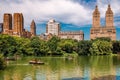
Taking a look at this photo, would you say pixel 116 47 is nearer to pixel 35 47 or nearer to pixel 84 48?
pixel 84 48

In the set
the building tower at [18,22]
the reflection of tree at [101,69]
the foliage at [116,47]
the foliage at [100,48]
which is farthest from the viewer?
the building tower at [18,22]

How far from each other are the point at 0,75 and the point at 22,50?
53019 mm

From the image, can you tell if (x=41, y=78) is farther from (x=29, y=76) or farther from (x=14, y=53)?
(x=14, y=53)

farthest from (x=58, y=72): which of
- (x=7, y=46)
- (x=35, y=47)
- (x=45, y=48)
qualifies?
(x=45, y=48)

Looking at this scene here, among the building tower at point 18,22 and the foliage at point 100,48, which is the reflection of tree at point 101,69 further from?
the building tower at point 18,22

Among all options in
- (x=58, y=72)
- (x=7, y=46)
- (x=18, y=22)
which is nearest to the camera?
(x=58, y=72)

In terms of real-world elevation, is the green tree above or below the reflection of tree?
above

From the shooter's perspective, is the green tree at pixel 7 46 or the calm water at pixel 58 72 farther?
the green tree at pixel 7 46

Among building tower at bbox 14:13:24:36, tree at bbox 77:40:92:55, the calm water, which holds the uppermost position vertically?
building tower at bbox 14:13:24:36

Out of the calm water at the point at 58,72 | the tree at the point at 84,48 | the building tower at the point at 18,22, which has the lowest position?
the calm water at the point at 58,72

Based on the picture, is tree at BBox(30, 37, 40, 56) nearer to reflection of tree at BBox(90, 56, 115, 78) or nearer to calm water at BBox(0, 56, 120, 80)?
reflection of tree at BBox(90, 56, 115, 78)

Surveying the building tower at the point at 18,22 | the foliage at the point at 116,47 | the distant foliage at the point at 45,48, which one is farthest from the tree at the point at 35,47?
the building tower at the point at 18,22

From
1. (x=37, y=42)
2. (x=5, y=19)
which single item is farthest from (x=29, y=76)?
(x=5, y=19)

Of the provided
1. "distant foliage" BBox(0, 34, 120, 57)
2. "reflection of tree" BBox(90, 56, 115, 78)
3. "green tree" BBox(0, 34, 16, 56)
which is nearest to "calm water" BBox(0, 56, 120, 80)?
"reflection of tree" BBox(90, 56, 115, 78)
